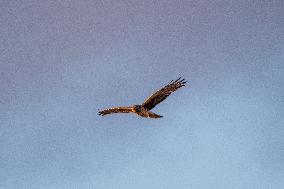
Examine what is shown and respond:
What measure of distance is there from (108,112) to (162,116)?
3.88 meters

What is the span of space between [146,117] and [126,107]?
1.44 m

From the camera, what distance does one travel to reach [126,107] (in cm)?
3922

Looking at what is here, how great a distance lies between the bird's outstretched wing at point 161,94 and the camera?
1518 inches

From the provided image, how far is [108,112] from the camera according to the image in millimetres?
39938

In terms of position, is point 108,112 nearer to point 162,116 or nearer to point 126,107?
point 126,107

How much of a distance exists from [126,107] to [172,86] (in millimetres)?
3247

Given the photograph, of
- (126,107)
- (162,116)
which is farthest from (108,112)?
(162,116)

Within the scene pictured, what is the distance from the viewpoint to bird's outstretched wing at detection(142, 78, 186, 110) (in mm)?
38569

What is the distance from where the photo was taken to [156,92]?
1518 inches

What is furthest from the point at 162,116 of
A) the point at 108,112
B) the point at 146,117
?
the point at 108,112

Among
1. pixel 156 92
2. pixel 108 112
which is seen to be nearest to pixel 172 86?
pixel 156 92

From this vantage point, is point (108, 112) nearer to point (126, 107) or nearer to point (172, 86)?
point (126, 107)

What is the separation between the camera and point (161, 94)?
127 ft

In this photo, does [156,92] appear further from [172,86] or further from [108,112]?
[108,112]
